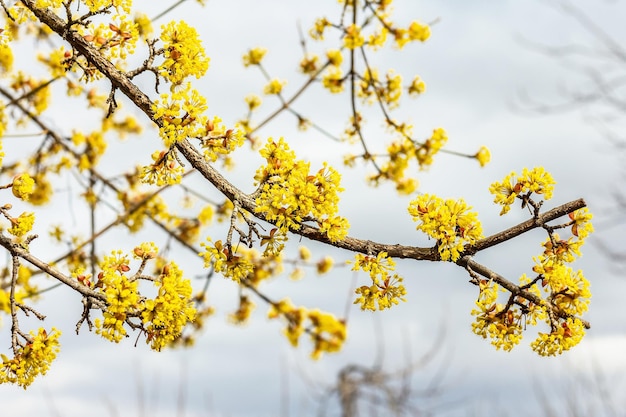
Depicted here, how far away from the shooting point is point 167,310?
241 cm

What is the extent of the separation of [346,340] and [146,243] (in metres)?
1.02

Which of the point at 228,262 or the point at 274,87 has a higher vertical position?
the point at 274,87

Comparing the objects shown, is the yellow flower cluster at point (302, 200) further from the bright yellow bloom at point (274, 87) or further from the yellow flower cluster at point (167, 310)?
the bright yellow bloom at point (274, 87)

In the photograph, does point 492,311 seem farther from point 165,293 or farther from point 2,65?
point 2,65

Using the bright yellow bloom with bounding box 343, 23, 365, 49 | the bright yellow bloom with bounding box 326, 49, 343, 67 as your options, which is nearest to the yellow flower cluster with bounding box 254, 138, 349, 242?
the bright yellow bloom with bounding box 343, 23, 365, 49

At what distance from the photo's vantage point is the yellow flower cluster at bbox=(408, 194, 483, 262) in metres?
2.46

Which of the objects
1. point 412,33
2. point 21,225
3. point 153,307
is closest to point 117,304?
point 153,307

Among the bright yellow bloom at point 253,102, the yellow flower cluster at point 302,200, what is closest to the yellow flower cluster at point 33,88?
the bright yellow bloom at point 253,102

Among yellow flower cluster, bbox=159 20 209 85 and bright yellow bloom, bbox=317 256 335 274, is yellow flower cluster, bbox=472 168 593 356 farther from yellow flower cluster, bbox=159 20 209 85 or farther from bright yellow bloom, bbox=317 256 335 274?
bright yellow bloom, bbox=317 256 335 274

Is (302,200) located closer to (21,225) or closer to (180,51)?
(180,51)

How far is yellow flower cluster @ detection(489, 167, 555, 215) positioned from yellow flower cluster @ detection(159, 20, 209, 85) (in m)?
1.33

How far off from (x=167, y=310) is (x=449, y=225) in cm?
110

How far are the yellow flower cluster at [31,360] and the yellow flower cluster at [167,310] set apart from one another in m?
0.55

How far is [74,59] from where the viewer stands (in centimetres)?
276
